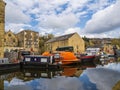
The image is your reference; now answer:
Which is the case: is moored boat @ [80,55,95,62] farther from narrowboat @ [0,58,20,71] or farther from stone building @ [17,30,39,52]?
stone building @ [17,30,39,52]

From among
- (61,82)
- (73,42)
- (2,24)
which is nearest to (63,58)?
(2,24)

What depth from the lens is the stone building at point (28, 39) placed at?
121 m

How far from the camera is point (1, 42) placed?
134 feet

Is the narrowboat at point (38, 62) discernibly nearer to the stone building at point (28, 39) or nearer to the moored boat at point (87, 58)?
the moored boat at point (87, 58)

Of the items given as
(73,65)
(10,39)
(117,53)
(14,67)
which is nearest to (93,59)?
(73,65)

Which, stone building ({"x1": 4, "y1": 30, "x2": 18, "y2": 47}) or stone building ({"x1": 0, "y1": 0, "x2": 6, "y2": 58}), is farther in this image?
stone building ({"x1": 4, "y1": 30, "x2": 18, "y2": 47})

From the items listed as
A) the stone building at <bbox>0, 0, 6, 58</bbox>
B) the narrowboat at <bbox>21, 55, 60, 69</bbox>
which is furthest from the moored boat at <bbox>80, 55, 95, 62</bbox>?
the stone building at <bbox>0, 0, 6, 58</bbox>

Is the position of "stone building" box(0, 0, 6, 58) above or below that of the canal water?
above

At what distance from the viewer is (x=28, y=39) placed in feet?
403

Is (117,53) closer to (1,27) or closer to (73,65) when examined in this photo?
(73,65)

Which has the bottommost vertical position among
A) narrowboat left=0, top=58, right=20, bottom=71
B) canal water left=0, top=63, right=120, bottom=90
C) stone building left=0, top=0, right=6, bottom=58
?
canal water left=0, top=63, right=120, bottom=90

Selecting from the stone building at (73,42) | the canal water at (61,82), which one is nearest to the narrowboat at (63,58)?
the canal water at (61,82)

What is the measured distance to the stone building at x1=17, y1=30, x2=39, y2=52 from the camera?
121125 millimetres

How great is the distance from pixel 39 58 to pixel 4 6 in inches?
481
